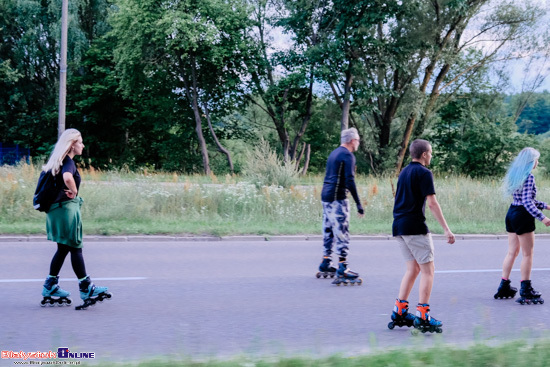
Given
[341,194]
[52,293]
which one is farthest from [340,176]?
[52,293]

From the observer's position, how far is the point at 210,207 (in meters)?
15.0

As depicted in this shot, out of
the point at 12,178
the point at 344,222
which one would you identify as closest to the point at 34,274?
the point at 344,222

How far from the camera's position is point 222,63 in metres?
32.9

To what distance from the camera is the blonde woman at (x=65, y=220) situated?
638 cm

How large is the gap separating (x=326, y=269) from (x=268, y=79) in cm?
2920

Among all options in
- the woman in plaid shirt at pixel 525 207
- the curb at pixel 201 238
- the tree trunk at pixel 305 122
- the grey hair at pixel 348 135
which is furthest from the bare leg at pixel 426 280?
the tree trunk at pixel 305 122

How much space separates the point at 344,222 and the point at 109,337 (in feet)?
12.8

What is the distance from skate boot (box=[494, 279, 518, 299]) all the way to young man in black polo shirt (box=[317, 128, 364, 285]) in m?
1.78

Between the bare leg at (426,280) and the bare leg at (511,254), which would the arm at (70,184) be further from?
the bare leg at (511,254)

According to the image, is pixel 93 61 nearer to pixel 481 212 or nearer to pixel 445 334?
pixel 481 212

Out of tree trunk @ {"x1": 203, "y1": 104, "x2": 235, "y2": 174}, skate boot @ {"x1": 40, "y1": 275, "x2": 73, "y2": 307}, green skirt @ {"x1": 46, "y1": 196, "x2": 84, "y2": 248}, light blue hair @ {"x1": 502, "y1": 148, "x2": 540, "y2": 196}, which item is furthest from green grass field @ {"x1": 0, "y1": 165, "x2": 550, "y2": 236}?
tree trunk @ {"x1": 203, "y1": 104, "x2": 235, "y2": 174}

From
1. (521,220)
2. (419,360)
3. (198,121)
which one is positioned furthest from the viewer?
(198,121)

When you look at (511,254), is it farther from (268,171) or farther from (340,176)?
(268,171)

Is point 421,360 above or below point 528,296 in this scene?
above
